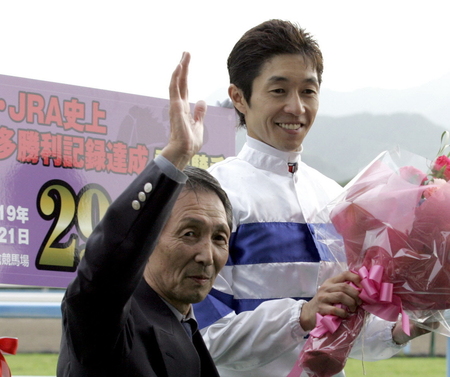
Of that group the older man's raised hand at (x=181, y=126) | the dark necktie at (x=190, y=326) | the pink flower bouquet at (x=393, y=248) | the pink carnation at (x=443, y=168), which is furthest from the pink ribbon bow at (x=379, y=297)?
the older man's raised hand at (x=181, y=126)

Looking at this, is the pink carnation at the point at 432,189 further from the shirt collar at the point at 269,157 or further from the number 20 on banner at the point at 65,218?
the number 20 on banner at the point at 65,218

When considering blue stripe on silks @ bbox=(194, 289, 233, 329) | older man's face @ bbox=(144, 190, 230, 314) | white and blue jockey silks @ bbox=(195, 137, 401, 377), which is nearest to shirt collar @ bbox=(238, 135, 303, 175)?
white and blue jockey silks @ bbox=(195, 137, 401, 377)

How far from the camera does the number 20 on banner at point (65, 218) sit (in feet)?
7.99

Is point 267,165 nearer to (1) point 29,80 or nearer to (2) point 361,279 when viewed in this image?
(2) point 361,279

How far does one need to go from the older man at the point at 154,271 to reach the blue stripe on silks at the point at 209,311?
0.32 metres

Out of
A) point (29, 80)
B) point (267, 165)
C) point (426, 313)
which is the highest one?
point (29, 80)

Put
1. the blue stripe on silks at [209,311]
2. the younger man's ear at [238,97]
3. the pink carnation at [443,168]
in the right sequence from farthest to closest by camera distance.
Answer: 1. the younger man's ear at [238,97]
2. the blue stripe on silks at [209,311]
3. the pink carnation at [443,168]

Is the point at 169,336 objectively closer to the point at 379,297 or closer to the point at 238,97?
the point at 379,297

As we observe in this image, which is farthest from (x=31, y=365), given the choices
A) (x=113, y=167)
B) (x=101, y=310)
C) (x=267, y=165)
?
(x=101, y=310)

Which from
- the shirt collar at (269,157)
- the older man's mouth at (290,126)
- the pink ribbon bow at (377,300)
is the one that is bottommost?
the pink ribbon bow at (377,300)

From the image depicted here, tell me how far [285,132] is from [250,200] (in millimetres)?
225

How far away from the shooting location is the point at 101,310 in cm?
106

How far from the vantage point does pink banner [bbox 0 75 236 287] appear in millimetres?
2406

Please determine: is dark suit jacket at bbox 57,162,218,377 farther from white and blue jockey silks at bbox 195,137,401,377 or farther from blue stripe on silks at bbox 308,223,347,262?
blue stripe on silks at bbox 308,223,347,262
